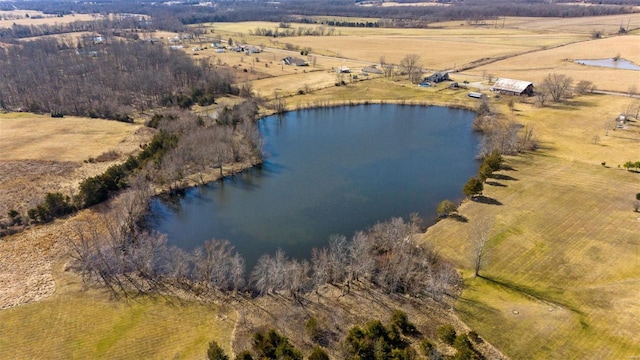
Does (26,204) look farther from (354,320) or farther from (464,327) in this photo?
(464,327)

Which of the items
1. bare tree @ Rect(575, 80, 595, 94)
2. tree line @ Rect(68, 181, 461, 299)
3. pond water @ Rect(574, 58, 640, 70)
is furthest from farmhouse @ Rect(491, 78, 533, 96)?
tree line @ Rect(68, 181, 461, 299)

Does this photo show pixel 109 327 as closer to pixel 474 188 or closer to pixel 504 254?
pixel 504 254

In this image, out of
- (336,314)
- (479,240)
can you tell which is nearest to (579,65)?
(479,240)

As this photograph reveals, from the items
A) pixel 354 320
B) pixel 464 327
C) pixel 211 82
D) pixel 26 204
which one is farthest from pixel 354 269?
pixel 211 82

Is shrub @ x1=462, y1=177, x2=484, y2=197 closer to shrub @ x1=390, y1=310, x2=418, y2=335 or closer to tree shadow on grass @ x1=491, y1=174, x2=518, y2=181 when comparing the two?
tree shadow on grass @ x1=491, y1=174, x2=518, y2=181

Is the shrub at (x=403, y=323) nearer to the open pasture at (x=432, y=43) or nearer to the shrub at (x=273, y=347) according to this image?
the shrub at (x=273, y=347)
